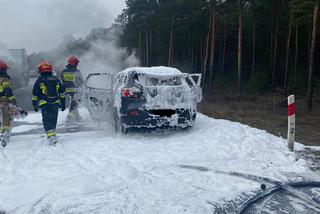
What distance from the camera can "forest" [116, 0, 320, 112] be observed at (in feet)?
100

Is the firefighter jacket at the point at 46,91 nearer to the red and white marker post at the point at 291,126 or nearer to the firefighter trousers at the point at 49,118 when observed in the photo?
the firefighter trousers at the point at 49,118

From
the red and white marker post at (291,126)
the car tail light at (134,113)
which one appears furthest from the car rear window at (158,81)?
the red and white marker post at (291,126)

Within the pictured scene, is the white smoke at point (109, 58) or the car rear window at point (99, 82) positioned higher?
the white smoke at point (109, 58)

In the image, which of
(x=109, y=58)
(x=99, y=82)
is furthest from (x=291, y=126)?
(x=109, y=58)

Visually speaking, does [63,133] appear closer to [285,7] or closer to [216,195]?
[216,195]

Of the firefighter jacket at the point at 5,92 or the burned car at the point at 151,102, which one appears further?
A: the burned car at the point at 151,102

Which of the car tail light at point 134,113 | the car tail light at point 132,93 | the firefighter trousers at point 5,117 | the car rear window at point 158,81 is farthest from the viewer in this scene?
the car rear window at point 158,81

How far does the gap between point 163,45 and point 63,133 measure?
41.5 m

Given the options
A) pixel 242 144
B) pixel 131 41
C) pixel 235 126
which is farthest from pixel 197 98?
pixel 131 41

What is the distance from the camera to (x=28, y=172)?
6414 mm

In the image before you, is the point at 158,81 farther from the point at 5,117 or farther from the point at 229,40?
the point at 229,40

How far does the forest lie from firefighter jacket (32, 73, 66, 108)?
58.4ft

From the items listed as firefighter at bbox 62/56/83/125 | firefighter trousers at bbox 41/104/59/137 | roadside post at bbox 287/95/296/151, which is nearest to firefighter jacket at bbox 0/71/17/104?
firefighter trousers at bbox 41/104/59/137

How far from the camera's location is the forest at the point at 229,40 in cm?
3062
